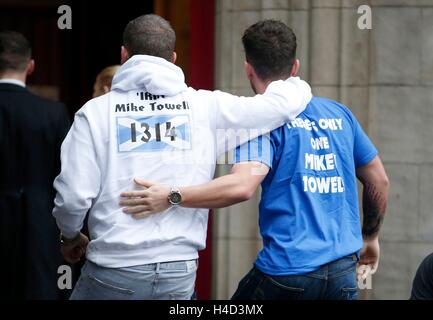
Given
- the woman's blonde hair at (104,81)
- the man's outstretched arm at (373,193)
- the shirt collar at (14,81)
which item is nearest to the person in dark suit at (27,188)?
the shirt collar at (14,81)

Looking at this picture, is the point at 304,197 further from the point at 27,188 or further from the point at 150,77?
the point at 27,188

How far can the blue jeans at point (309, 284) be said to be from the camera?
4.55 meters

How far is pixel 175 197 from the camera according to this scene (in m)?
4.41

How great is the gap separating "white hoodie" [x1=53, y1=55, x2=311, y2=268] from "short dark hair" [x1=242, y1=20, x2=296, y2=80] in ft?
1.04

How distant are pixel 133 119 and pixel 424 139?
3437 mm

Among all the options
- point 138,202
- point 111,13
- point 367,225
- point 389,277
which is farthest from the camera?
point 111,13

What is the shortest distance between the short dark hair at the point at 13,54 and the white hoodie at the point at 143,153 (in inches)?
52.7

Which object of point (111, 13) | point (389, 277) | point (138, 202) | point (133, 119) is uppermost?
point (111, 13)

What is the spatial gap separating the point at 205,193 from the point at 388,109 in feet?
10.5

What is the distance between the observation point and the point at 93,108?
450 centimetres

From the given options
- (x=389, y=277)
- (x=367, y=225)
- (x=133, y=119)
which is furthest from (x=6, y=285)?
(x=389, y=277)

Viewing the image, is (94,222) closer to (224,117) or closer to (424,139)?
(224,117)

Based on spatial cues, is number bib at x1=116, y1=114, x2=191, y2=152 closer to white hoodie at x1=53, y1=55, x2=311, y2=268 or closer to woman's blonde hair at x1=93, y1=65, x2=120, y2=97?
white hoodie at x1=53, y1=55, x2=311, y2=268
